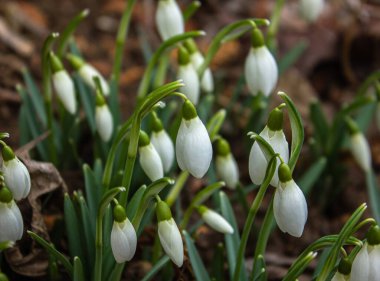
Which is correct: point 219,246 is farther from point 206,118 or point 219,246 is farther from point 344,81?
point 344,81

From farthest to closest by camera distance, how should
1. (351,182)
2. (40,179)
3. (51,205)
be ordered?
(351,182)
(51,205)
(40,179)

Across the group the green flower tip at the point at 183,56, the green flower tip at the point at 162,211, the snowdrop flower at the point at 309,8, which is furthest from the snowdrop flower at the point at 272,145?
the snowdrop flower at the point at 309,8

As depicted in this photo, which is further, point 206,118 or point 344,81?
point 344,81

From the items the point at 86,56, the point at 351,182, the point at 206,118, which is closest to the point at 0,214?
the point at 206,118

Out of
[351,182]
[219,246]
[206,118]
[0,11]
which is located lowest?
[351,182]

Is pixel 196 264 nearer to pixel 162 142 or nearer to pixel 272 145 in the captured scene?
pixel 162 142

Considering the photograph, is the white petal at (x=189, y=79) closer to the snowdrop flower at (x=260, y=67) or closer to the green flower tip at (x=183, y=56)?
the green flower tip at (x=183, y=56)
